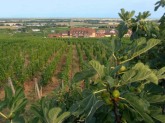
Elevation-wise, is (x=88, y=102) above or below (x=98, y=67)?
below

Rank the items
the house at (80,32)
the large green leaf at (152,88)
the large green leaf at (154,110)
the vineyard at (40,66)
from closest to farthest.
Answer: the large green leaf at (154,110), the large green leaf at (152,88), the vineyard at (40,66), the house at (80,32)

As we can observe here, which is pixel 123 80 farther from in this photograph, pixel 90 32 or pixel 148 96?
pixel 90 32

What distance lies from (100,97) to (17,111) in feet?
1.76

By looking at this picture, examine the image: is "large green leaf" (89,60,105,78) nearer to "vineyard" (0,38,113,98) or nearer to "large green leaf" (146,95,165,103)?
"vineyard" (0,38,113,98)

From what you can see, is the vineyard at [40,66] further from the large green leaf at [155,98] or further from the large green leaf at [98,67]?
the large green leaf at [155,98]

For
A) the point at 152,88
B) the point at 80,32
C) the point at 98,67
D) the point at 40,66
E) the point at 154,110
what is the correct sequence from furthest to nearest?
1. the point at 80,32
2. the point at 40,66
3. the point at 152,88
4. the point at 154,110
5. the point at 98,67

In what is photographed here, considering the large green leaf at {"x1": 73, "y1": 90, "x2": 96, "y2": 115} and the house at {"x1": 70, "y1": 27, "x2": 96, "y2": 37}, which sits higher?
the large green leaf at {"x1": 73, "y1": 90, "x2": 96, "y2": 115}

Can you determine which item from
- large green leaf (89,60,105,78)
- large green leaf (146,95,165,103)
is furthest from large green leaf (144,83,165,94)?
large green leaf (89,60,105,78)

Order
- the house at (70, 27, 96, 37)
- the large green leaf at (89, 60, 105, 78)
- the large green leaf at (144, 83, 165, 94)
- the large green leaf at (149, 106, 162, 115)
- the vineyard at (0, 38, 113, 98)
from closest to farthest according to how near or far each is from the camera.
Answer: the large green leaf at (89, 60, 105, 78), the large green leaf at (149, 106, 162, 115), the large green leaf at (144, 83, 165, 94), the vineyard at (0, 38, 113, 98), the house at (70, 27, 96, 37)

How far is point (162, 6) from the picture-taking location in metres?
2.29

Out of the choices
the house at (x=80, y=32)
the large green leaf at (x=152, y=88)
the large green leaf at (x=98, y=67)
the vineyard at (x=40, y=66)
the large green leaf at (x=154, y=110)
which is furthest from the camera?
the house at (x=80, y=32)

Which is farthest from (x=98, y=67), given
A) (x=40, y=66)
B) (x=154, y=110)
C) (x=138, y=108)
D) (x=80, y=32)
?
(x=80, y=32)

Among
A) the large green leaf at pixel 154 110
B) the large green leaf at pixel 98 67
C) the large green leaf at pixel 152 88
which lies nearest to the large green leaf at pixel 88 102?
the large green leaf at pixel 98 67

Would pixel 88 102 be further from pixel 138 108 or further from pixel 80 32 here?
pixel 80 32
